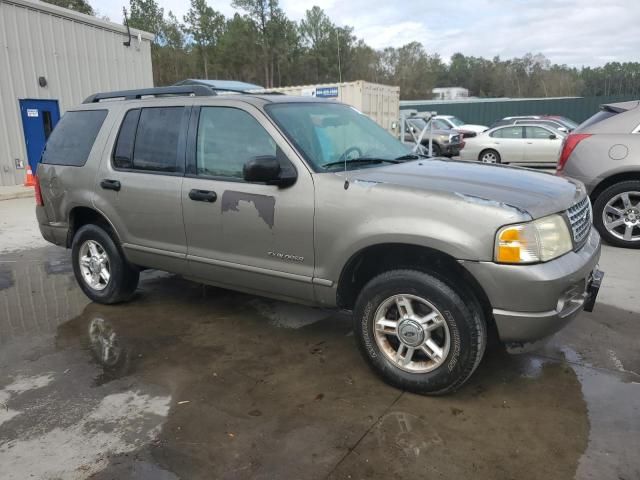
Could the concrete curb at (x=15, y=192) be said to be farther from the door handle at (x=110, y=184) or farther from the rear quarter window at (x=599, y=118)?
the rear quarter window at (x=599, y=118)

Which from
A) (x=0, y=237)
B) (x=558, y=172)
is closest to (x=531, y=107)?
(x=558, y=172)

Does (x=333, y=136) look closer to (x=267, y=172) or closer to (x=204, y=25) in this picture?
(x=267, y=172)

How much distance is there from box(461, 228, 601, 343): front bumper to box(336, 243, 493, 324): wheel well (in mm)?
114

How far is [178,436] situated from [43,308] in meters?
2.84

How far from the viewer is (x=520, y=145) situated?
1596 centimetres

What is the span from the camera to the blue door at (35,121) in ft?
44.1

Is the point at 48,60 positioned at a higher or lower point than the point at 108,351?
higher

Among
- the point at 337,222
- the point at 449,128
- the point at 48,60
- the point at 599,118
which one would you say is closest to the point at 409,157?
the point at 337,222

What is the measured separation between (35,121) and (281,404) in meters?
13.3

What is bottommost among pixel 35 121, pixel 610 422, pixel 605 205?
pixel 610 422

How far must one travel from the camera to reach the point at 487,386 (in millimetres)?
3424

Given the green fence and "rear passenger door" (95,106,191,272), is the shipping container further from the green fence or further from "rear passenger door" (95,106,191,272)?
the green fence

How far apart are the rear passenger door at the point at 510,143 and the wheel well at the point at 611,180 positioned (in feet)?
32.5

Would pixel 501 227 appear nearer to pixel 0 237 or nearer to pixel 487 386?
pixel 487 386
